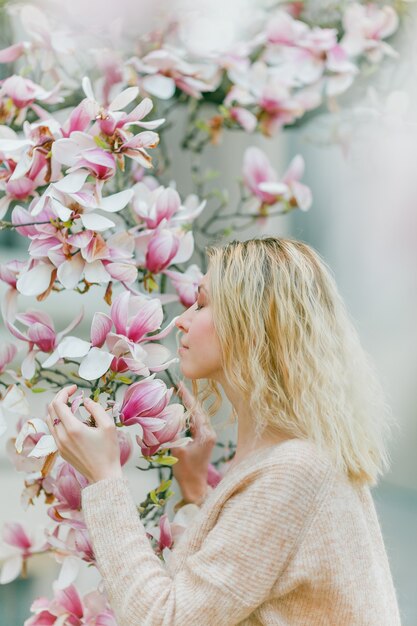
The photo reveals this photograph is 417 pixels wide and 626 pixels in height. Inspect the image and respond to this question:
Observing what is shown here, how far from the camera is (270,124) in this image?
1.32 metres

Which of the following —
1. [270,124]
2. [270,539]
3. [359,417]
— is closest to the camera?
[270,539]

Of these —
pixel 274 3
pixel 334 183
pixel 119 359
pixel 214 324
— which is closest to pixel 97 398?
pixel 119 359

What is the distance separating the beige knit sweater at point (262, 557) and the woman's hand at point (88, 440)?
2 cm

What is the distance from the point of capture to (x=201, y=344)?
98 centimetres

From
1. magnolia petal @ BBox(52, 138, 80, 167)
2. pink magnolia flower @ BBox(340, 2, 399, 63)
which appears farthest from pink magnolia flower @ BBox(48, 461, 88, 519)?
pink magnolia flower @ BBox(340, 2, 399, 63)

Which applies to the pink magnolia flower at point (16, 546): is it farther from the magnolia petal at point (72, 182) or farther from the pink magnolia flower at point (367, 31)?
the pink magnolia flower at point (367, 31)

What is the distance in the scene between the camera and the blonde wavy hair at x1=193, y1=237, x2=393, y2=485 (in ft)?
3.11

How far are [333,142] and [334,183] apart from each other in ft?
1.08

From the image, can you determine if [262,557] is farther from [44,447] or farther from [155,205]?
[155,205]

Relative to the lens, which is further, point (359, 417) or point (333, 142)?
point (333, 142)

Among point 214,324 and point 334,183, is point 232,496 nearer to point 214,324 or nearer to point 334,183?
point 214,324

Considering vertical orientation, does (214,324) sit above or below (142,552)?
above

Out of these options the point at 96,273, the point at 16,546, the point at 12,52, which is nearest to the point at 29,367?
the point at 96,273

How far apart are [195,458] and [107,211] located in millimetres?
383
